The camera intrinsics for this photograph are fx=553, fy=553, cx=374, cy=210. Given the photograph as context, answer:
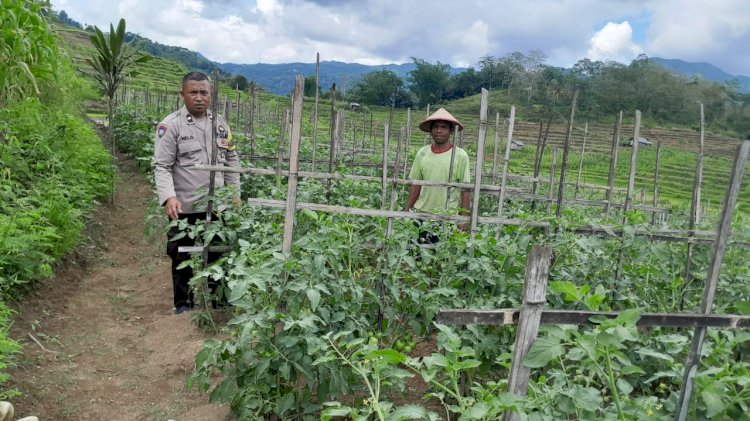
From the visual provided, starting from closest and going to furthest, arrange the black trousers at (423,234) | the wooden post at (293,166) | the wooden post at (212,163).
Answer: the wooden post at (293,166) → the black trousers at (423,234) → the wooden post at (212,163)

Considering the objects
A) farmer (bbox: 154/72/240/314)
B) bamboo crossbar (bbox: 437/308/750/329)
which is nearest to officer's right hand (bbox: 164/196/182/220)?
farmer (bbox: 154/72/240/314)

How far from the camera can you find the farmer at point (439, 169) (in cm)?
467

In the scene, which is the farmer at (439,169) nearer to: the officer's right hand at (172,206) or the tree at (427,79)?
the officer's right hand at (172,206)

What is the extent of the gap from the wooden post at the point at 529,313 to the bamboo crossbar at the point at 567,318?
0.13 feet

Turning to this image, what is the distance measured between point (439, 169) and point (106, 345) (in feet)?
9.56

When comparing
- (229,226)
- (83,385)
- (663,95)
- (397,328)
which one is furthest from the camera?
(663,95)

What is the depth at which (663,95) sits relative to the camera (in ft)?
141

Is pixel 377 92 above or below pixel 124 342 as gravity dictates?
above

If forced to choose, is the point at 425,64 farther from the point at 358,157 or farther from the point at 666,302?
the point at 666,302

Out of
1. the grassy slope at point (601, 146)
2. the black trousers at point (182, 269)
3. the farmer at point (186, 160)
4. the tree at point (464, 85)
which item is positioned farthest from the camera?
the tree at point (464, 85)

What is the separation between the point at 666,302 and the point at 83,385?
3.40 meters

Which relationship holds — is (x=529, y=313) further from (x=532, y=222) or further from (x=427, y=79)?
(x=427, y=79)

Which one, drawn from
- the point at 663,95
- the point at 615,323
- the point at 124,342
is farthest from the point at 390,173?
A: the point at 663,95

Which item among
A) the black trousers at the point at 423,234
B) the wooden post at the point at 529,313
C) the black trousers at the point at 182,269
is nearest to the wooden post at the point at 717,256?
the wooden post at the point at 529,313
